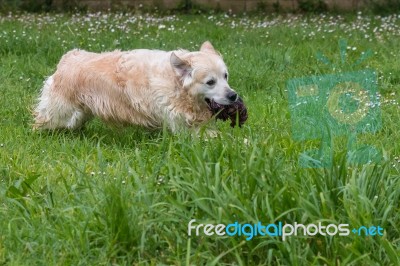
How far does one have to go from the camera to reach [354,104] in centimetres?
533

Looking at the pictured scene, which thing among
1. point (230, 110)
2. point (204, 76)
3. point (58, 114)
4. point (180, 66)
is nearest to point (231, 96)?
point (230, 110)

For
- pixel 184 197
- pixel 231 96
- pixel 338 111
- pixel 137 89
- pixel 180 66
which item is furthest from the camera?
pixel 137 89

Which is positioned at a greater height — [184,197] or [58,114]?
[184,197]

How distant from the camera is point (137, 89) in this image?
6172 millimetres

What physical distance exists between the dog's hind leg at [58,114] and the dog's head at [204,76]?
98 cm

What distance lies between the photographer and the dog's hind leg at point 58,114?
649 cm

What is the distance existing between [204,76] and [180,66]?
185 mm

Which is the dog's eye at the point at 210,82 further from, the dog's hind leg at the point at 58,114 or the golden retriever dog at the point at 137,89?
the dog's hind leg at the point at 58,114

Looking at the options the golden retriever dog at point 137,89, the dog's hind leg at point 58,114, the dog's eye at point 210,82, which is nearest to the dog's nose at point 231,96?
the golden retriever dog at point 137,89

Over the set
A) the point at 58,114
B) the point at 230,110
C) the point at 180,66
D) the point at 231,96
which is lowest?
the point at 58,114

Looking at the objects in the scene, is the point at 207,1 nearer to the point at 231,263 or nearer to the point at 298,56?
the point at 298,56

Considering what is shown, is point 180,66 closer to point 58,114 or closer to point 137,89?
point 137,89

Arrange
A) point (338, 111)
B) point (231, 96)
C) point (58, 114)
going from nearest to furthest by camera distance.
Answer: point (338, 111) < point (231, 96) < point (58, 114)

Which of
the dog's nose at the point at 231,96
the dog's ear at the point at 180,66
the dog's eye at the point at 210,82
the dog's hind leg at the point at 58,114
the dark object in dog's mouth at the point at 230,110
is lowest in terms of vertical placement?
the dog's hind leg at the point at 58,114
